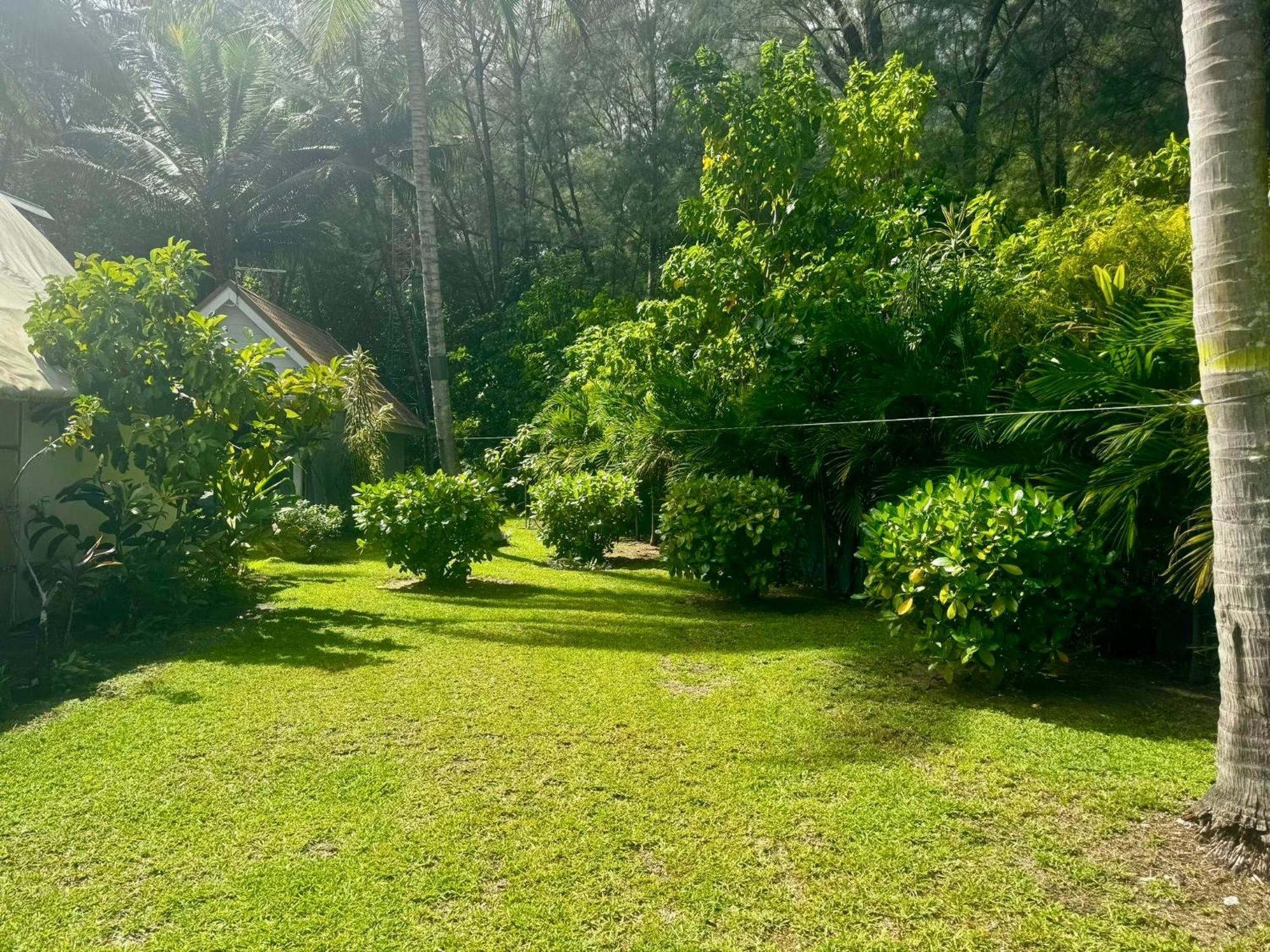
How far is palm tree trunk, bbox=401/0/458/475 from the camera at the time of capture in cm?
1198

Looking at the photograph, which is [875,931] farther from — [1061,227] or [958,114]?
[958,114]

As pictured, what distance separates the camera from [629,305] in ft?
65.5

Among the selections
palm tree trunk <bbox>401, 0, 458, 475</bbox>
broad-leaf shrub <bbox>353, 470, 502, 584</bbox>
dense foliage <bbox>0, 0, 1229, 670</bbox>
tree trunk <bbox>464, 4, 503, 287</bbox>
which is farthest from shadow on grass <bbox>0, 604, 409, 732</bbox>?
tree trunk <bbox>464, 4, 503, 287</bbox>

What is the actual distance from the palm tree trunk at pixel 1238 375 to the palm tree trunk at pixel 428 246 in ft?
31.9

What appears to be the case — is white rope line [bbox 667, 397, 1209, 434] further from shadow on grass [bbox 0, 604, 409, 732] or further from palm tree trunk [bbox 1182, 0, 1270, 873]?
shadow on grass [bbox 0, 604, 409, 732]

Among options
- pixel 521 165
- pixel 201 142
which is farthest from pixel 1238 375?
pixel 521 165

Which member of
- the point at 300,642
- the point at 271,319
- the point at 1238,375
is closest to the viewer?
the point at 1238,375

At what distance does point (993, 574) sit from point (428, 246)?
31.3ft

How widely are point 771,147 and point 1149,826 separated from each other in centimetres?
819

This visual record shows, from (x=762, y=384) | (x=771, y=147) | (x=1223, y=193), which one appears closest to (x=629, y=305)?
(x=771, y=147)

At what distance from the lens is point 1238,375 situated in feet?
10.6

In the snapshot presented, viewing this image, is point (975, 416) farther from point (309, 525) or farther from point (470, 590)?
point (309, 525)

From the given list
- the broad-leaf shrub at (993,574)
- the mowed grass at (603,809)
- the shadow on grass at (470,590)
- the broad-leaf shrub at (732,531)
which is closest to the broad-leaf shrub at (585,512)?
the shadow on grass at (470,590)

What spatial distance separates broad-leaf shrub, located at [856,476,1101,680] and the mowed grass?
13.5 inches
